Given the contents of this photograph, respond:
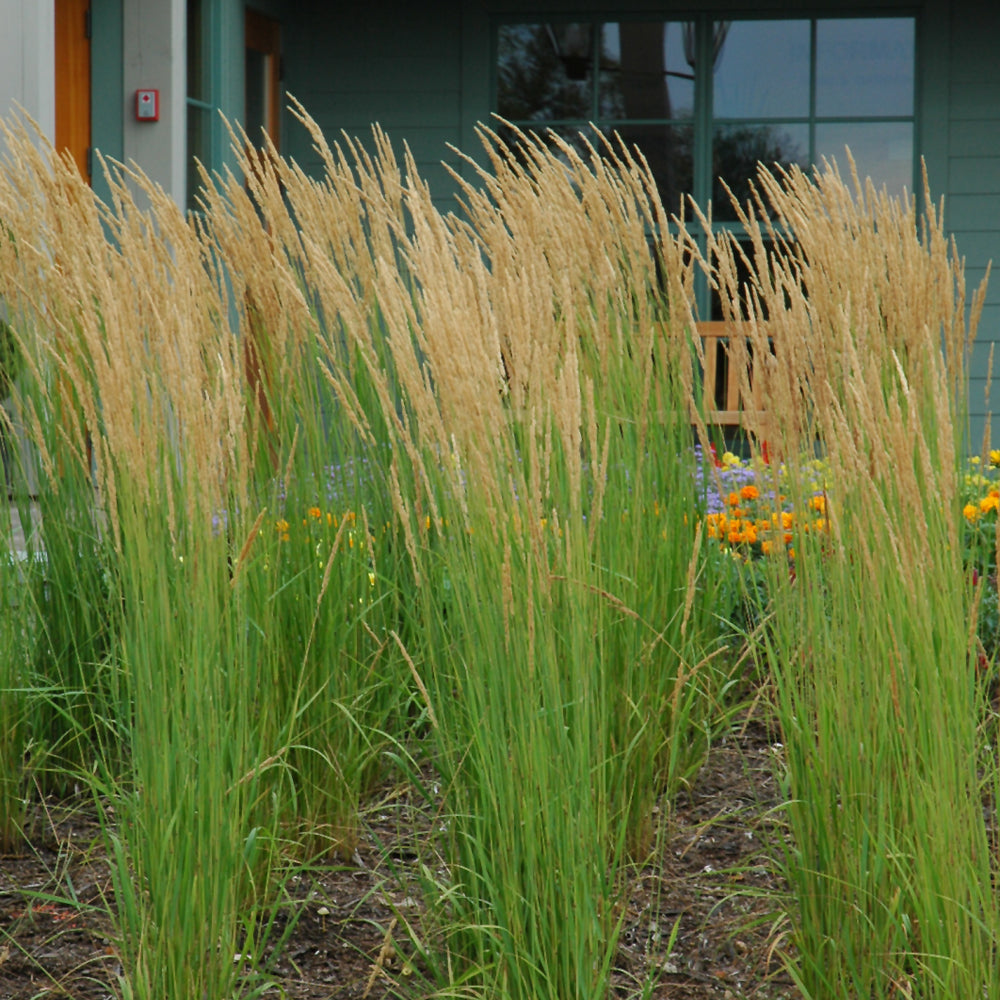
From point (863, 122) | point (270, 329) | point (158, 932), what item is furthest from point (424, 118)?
point (158, 932)

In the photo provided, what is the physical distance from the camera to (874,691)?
1.68m

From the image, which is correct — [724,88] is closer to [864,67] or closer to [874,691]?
[864,67]

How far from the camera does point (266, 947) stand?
2035 mm

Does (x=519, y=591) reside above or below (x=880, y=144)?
below

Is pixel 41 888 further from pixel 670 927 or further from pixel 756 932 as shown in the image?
pixel 756 932

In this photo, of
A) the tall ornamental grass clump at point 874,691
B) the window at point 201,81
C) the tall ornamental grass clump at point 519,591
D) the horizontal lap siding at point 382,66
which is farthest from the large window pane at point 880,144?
the tall ornamental grass clump at point 874,691

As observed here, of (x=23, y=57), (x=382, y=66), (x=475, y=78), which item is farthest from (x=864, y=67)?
(x=23, y=57)

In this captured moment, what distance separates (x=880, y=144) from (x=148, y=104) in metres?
4.17

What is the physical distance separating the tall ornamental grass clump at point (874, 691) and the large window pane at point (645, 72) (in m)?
5.78

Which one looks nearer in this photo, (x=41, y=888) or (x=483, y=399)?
(x=483, y=399)

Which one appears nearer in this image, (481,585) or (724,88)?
(481,585)

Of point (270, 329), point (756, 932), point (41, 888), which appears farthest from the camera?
point (270, 329)

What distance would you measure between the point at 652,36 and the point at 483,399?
6513 millimetres

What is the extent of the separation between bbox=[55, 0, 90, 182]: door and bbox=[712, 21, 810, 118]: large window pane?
356cm
